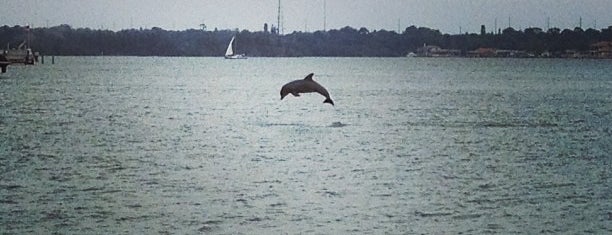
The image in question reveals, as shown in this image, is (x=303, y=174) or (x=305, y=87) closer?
(x=303, y=174)

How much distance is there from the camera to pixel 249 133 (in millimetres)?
40281

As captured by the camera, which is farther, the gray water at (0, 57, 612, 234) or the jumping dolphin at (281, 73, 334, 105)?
the jumping dolphin at (281, 73, 334, 105)

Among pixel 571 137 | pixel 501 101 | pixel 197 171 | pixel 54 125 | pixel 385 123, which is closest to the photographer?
pixel 197 171

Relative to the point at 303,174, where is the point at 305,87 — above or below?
above

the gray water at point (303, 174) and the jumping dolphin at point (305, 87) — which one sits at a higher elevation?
the jumping dolphin at point (305, 87)

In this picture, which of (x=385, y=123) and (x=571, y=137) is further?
(x=385, y=123)

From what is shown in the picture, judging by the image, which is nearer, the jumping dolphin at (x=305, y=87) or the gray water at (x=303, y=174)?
the gray water at (x=303, y=174)

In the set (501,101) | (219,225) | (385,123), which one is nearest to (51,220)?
(219,225)

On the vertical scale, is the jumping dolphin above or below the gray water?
above

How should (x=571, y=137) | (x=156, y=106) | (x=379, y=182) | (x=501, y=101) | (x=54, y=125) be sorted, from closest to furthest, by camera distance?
(x=379, y=182) < (x=571, y=137) < (x=54, y=125) < (x=156, y=106) < (x=501, y=101)

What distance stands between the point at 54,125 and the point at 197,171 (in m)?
16.9

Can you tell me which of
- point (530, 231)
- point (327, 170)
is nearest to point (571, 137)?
point (327, 170)

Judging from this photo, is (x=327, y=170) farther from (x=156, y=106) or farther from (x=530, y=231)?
(x=156, y=106)

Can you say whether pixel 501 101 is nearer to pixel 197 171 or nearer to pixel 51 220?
pixel 197 171
